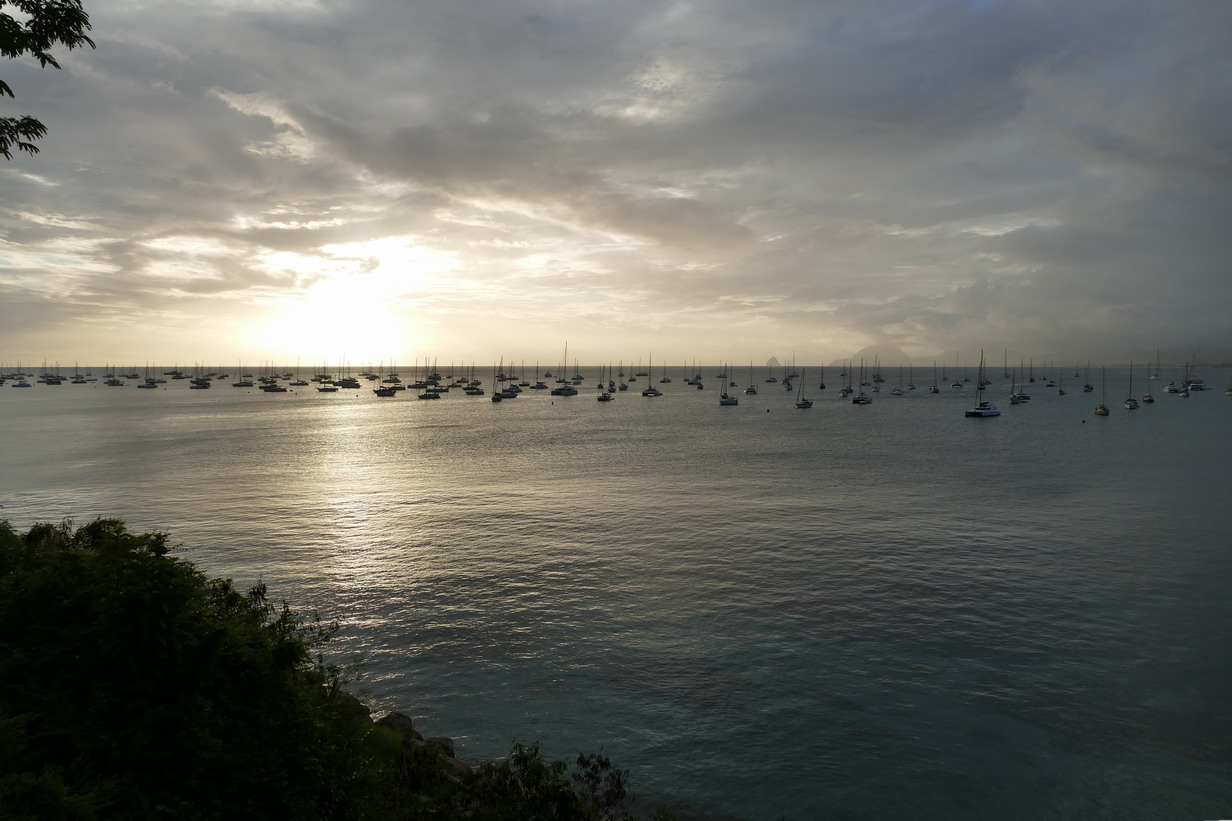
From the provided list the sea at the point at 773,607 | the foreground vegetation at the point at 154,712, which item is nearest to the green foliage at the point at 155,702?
the foreground vegetation at the point at 154,712

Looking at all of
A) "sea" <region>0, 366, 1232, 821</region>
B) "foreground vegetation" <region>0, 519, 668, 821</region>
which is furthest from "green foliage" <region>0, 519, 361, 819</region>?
"sea" <region>0, 366, 1232, 821</region>

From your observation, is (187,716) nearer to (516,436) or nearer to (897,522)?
(897,522)

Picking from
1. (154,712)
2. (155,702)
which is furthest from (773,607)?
(154,712)

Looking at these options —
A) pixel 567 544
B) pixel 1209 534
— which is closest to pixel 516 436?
pixel 567 544

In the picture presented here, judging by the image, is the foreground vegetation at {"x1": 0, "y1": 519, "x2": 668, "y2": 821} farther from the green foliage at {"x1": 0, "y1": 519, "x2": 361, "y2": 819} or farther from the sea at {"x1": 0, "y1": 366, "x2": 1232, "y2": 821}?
the sea at {"x1": 0, "y1": 366, "x2": 1232, "y2": 821}

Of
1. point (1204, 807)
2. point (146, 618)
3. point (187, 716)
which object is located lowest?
point (1204, 807)

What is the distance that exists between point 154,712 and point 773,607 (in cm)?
2971

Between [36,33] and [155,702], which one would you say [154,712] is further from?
[36,33]

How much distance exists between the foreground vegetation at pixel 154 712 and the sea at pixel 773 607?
10.2 m

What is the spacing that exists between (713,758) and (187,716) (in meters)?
16.5

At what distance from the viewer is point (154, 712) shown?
12.4 meters

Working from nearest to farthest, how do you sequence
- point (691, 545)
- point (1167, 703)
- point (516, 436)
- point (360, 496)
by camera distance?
point (1167, 703) < point (691, 545) < point (360, 496) < point (516, 436)

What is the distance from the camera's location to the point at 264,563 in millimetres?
42656

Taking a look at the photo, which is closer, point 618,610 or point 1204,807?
point 1204,807
